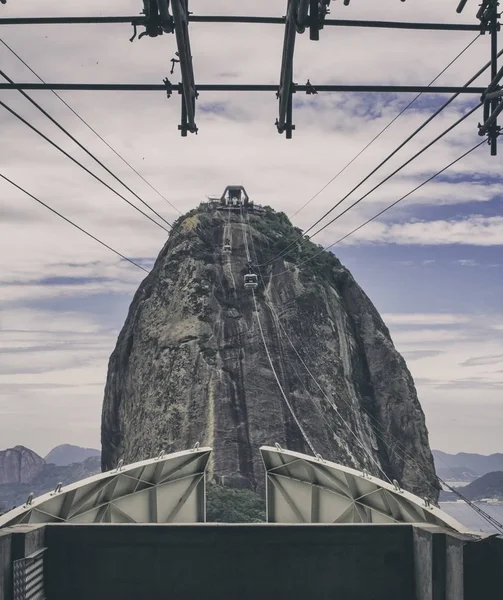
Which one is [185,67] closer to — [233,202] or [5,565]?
[5,565]

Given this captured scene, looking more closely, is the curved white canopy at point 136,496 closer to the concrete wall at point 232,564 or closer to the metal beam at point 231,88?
the concrete wall at point 232,564

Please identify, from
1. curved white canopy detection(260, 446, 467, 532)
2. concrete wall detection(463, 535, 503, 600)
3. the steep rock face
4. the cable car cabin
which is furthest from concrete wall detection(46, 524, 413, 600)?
the cable car cabin

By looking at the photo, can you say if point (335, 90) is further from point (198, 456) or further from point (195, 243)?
point (195, 243)

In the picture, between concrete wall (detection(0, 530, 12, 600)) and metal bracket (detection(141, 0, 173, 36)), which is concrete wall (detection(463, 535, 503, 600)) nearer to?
concrete wall (detection(0, 530, 12, 600))

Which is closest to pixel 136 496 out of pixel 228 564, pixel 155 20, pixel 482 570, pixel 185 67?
pixel 228 564

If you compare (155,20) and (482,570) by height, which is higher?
(155,20)

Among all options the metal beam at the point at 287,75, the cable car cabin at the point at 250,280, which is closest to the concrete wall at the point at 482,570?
the metal beam at the point at 287,75
